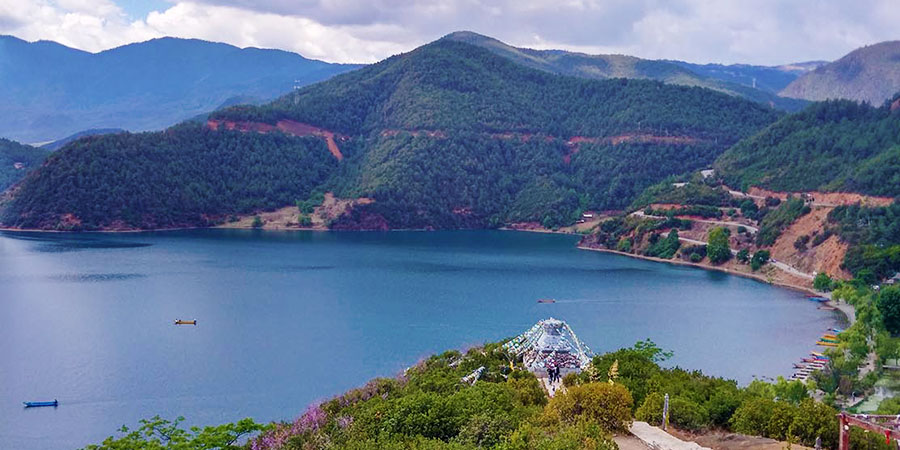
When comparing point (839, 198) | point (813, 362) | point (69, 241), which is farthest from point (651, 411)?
point (69, 241)

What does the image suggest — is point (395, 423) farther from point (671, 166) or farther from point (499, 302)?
point (671, 166)

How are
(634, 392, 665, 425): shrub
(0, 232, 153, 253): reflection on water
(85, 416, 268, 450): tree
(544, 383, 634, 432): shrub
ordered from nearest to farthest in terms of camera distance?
1. (544, 383, 634, 432): shrub
2. (85, 416, 268, 450): tree
3. (634, 392, 665, 425): shrub
4. (0, 232, 153, 253): reflection on water

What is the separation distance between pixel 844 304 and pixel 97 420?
Result: 47.6 m

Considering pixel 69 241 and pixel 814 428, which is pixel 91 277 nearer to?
pixel 69 241

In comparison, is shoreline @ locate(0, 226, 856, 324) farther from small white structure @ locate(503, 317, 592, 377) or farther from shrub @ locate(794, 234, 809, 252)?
small white structure @ locate(503, 317, 592, 377)

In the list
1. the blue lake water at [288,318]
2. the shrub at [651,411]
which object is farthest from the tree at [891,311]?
the shrub at [651,411]

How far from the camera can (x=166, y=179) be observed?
352 feet

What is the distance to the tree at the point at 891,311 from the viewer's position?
46.6m

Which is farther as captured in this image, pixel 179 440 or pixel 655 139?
pixel 655 139

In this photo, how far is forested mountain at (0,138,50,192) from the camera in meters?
123

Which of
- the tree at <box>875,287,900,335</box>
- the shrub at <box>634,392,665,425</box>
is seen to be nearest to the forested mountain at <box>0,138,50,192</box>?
the tree at <box>875,287,900,335</box>

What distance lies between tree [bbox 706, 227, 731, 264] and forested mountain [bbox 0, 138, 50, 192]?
3563 inches

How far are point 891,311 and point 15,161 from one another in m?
120

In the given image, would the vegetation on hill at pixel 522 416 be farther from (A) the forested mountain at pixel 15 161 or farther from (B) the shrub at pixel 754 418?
(A) the forested mountain at pixel 15 161
